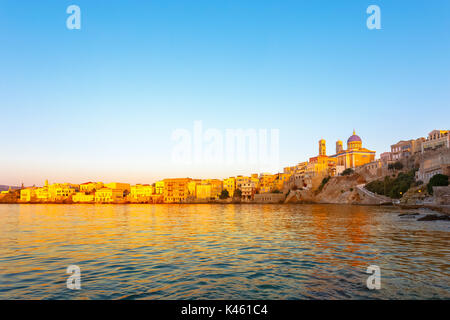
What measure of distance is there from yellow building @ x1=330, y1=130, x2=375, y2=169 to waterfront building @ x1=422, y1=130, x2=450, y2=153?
30623 millimetres

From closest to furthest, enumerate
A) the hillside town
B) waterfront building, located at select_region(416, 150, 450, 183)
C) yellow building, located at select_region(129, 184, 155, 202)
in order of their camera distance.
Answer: waterfront building, located at select_region(416, 150, 450, 183), the hillside town, yellow building, located at select_region(129, 184, 155, 202)

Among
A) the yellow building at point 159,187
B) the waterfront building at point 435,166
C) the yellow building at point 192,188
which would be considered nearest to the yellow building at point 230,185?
the yellow building at point 192,188

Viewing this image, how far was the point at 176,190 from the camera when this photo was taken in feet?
486

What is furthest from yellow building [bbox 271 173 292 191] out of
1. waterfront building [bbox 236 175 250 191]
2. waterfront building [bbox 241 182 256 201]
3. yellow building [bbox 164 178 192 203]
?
yellow building [bbox 164 178 192 203]

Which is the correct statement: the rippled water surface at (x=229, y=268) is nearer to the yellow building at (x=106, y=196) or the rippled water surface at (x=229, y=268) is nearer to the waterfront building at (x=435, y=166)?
the waterfront building at (x=435, y=166)

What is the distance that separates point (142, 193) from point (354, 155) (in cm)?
9803

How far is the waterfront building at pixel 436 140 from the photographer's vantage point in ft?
293

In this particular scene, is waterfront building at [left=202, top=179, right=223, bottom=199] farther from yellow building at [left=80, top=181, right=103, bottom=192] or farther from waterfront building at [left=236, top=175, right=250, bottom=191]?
yellow building at [left=80, top=181, right=103, bottom=192]

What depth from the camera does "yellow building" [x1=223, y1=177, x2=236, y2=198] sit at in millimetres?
141250

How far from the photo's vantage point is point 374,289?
838cm

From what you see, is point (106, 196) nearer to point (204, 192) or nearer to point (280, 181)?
point (204, 192)

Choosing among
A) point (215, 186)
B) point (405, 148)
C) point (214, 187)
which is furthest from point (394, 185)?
point (214, 187)

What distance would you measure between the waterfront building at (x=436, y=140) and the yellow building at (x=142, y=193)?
114788mm
